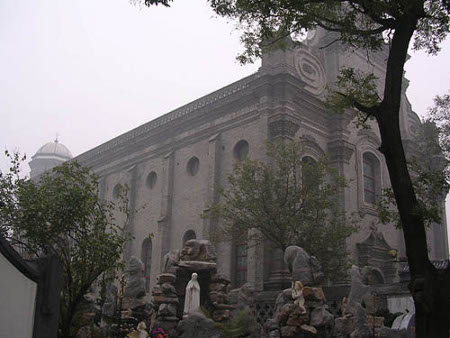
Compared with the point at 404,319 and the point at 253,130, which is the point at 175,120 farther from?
the point at 404,319

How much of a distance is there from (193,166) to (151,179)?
4.43 m

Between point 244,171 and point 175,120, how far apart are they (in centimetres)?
1172

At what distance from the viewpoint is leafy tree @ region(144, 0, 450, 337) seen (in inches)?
293

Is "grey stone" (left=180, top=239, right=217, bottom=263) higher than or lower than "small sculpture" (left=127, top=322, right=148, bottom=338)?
higher

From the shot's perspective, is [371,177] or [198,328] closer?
[198,328]

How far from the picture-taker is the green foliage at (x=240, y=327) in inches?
539

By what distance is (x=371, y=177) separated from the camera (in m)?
30.9

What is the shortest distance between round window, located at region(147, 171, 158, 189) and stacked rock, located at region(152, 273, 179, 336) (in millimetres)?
16679

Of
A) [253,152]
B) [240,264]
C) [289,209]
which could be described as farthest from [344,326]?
[253,152]

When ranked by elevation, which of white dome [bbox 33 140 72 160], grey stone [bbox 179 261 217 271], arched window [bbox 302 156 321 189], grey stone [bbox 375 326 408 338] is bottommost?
grey stone [bbox 375 326 408 338]

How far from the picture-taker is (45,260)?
324 inches

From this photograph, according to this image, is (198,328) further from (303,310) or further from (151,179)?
(151,179)

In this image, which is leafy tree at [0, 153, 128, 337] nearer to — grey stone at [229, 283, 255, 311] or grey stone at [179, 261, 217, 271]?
grey stone at [179, 261, 217, 271]

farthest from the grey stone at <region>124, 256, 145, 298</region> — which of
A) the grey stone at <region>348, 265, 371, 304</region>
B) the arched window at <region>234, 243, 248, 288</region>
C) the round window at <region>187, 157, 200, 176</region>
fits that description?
the round window at <region>187, 157, 200, 176</region>
